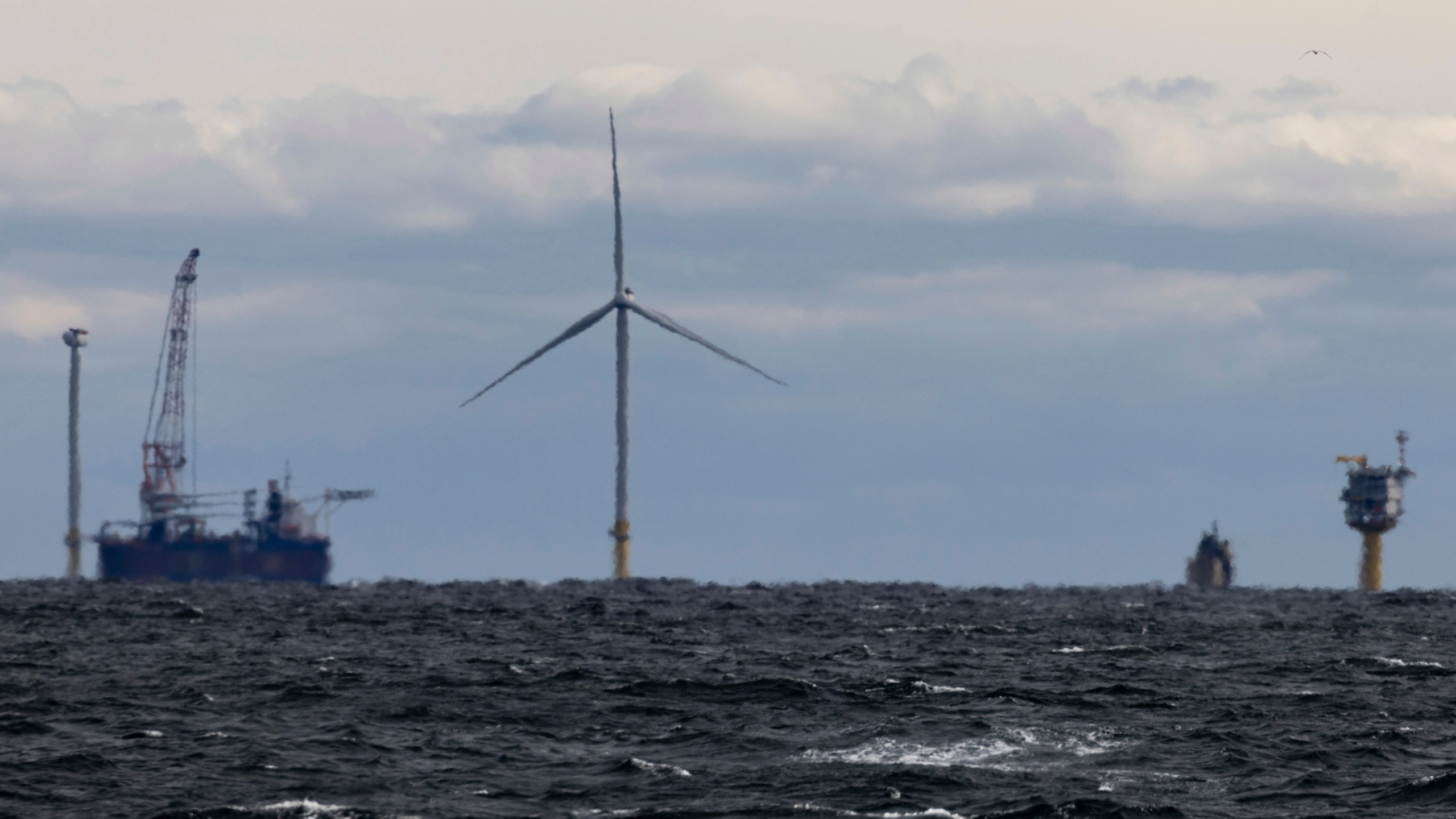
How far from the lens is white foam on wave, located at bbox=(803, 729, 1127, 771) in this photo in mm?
44469

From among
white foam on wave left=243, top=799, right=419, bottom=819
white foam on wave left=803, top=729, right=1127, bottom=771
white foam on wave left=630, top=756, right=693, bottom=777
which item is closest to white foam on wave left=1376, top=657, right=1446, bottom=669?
white foam on wave left=803, top=729, right=1127, bottom=771

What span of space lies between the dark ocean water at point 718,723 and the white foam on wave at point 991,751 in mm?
153

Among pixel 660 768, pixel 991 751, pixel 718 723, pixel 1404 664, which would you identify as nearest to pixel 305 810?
pixel 660 768

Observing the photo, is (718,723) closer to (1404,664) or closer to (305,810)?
(305,810)

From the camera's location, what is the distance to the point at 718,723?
5259cm

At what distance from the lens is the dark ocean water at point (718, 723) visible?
39000 millimetres

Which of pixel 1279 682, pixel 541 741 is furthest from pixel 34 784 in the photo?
pixel 1279 682

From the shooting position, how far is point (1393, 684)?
212 feet

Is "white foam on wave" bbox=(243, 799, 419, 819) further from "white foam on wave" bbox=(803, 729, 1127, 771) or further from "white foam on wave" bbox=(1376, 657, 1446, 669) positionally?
"white foam on wave" bbox=(1376, 657, 1446, 669)

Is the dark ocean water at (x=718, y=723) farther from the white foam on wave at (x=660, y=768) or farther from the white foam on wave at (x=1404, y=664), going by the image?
the white foam on wave at (x=1404, y=664)

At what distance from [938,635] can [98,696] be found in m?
53.6

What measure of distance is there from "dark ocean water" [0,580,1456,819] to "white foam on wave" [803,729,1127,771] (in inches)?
6.0

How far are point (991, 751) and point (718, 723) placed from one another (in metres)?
9.83

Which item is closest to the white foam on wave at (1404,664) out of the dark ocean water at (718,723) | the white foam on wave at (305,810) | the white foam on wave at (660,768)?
the dark ocean water at (718,723)
